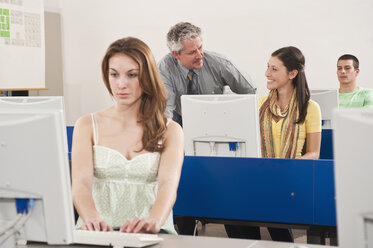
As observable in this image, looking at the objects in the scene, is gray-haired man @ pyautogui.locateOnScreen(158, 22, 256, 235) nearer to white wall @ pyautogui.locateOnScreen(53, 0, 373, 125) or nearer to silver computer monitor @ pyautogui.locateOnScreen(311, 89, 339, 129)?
silver computer monitor @ pyautogui.locateOnScreen(311, 89, 339, 129)

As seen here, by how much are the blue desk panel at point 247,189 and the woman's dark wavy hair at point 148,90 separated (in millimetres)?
336

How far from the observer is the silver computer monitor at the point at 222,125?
2600 millimetres

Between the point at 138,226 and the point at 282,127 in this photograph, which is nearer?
the point at 138,226

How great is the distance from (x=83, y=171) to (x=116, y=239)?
493mm

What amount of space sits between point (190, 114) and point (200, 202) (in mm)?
493

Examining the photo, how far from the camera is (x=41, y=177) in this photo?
131cm

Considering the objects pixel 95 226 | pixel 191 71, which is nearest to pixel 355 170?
pixel 95 226

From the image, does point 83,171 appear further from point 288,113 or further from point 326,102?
point 326,102

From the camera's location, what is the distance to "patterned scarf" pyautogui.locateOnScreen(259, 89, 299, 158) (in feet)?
10.5

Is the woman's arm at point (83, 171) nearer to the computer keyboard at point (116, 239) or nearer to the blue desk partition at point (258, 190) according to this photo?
the computer keyboard at point (116, 239)

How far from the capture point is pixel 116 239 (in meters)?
1.62

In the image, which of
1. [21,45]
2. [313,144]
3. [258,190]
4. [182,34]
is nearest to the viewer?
[258,190]

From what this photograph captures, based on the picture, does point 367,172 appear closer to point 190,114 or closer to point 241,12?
point 190,114

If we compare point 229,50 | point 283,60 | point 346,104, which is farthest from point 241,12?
point 283,60
